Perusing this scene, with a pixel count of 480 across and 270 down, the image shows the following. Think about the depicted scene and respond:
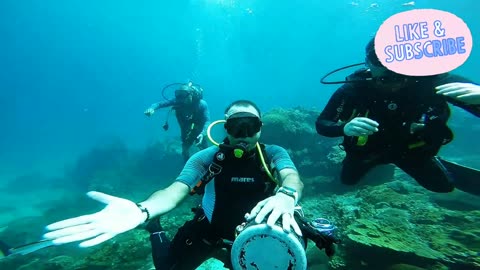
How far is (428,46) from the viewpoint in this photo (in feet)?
12.0

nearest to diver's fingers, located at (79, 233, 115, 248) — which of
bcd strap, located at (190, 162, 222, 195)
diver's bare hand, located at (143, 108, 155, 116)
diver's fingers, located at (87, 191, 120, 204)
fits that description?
diver's fingers, located at (87, 191, 120, 204)

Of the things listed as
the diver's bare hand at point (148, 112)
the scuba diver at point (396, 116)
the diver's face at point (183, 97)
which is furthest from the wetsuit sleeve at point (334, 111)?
the diver's face at point (183, 97)

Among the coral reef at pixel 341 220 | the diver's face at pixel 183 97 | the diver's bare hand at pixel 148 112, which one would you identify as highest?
the diver's face at pixel 183 97

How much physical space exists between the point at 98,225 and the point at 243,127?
1.90m

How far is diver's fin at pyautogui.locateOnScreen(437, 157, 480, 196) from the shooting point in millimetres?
4922

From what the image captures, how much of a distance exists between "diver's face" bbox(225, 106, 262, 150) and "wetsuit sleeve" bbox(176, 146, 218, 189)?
1.67ft

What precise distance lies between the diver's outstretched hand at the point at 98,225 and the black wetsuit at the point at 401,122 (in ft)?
9.76

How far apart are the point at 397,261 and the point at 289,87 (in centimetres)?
12810

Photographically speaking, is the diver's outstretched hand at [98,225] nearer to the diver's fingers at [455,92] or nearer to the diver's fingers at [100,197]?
the diver's fingers at [100,197]

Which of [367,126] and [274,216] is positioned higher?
[367,126]

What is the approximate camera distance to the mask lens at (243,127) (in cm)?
336

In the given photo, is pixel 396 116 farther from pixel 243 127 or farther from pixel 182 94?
pixel 182 94

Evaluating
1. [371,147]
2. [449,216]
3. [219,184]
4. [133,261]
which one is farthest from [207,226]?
[449,216]

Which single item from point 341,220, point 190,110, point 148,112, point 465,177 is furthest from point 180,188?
point 190,110
